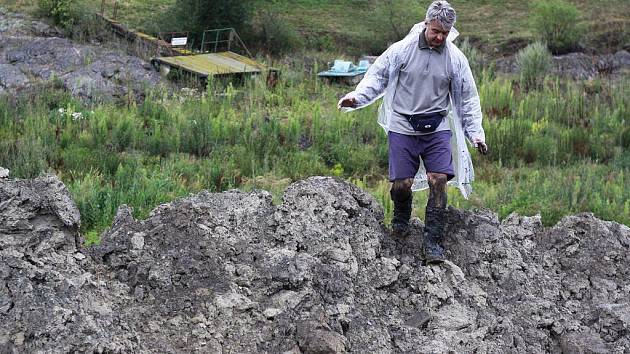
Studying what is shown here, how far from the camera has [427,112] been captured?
17.1 feet

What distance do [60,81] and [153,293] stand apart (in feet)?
28.3

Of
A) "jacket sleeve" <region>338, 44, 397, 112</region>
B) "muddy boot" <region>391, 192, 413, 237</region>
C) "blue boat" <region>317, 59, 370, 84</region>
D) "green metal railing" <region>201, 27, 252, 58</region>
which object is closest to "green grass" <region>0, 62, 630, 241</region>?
"blue boat" <region>317, 59, 370, 84</region>

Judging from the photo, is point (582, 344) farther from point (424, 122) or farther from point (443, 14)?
point (443, 14)

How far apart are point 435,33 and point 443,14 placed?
12 centimetres

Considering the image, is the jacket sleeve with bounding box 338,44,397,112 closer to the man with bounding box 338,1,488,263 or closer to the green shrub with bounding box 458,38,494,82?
the man with bounding box 338,1,488,263

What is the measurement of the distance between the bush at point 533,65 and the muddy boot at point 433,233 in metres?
9.61

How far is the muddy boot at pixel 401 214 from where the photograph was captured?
5.35 meters


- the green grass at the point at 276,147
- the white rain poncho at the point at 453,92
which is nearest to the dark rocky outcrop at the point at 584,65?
the green grass at the point at 276,147

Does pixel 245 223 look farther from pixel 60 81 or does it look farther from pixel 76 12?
pixel 76 12

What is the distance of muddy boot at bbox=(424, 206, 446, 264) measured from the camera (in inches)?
203

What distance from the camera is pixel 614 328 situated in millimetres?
5031

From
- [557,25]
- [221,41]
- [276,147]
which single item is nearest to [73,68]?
[221,41]

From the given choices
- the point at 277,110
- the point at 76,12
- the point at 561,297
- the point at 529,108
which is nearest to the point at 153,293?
the point at 561,297

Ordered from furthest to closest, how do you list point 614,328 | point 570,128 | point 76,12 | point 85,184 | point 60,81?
point 76,12 → point 60,81 → point 570,128 → point 85,184 → point 614,328
